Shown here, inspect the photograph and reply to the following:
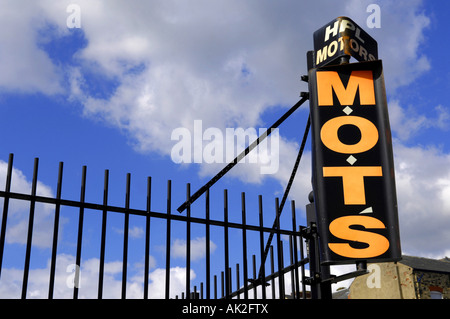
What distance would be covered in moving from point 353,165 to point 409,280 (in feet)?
78.6

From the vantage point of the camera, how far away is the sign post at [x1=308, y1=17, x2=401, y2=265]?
729 cm

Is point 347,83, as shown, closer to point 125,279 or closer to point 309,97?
point 309,97

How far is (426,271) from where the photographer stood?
95.6 feet

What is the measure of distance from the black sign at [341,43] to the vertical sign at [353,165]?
0.27 meters

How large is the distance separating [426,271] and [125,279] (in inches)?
1074

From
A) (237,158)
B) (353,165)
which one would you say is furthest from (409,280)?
(237,158)

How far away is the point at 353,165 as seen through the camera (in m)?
7.55

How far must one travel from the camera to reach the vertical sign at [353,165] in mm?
7285

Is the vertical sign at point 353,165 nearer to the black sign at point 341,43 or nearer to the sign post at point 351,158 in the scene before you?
the sign post at point 351,158
